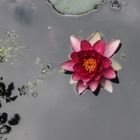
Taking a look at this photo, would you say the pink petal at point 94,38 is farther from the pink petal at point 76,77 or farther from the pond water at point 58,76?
the pink petal at point 76,77

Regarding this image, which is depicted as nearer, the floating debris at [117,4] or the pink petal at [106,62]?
the pink petal at [106,62]

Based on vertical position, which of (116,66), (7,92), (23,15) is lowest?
(7,92)

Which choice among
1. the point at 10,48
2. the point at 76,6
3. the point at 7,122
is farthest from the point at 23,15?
the point at 7,122

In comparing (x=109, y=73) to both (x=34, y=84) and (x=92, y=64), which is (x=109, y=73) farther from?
(x=34, y=84)

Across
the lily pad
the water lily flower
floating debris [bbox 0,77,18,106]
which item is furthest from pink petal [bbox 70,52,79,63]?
floating debris [bbox 0,77,18,106]

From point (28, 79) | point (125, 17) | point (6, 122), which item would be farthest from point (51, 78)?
point (125, 17)

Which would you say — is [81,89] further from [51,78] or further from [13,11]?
[13,11]

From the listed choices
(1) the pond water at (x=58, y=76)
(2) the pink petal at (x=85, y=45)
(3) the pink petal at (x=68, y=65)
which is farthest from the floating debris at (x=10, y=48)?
(2) the pink petal at (x=85, y=45)

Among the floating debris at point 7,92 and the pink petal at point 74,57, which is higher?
the pink petal at point 74,57
